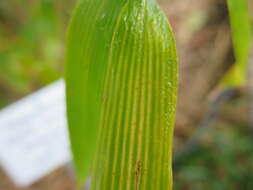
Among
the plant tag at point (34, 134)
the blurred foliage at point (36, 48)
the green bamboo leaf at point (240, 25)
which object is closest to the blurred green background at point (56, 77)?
the blurred foliage at point (36, 48)

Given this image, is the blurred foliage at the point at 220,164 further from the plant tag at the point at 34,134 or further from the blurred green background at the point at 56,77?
the plant tag at the point at 34,134

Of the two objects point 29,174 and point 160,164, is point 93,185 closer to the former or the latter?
point 160,164

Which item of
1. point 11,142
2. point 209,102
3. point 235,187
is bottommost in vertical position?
point 235,187

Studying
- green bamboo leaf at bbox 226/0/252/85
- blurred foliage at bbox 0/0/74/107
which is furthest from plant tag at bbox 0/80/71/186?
green bamboo leaf at bbox 226/0/252/85

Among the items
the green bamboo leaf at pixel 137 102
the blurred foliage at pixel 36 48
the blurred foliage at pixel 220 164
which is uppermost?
the blurred foliage at pixel 36 48

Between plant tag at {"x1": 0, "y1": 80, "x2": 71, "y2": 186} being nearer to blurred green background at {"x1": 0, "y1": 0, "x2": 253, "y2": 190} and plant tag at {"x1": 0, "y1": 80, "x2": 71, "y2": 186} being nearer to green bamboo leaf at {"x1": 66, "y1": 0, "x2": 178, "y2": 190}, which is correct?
blurred green background at {"x1": 0, "y1": 0, "x2": 253, "y2": 190}

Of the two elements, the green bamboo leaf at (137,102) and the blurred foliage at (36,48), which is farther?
the blurred foliage at (36,48)

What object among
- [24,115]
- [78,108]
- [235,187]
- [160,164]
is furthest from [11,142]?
[235,187]
